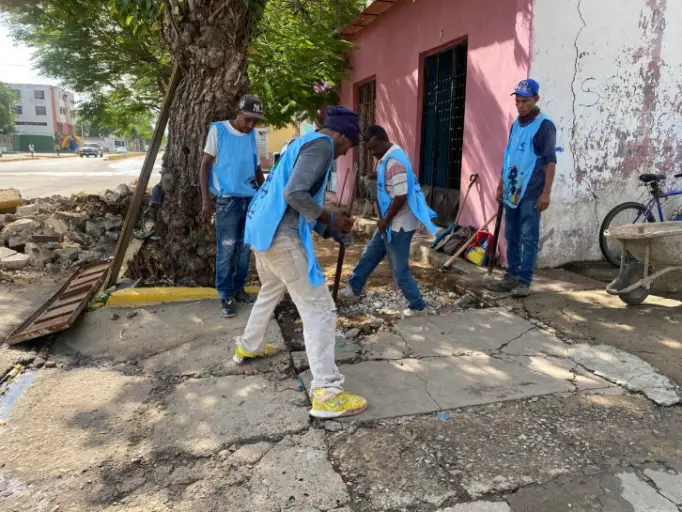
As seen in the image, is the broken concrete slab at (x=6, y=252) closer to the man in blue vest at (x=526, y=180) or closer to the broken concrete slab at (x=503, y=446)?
the broken concrete slab at (x=503, y=446)

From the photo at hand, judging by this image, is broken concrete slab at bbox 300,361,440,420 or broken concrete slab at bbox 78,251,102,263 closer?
broken concrete slab at bbox 300,361,440,420

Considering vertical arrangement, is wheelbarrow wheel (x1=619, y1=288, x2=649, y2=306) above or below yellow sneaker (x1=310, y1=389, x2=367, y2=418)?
above

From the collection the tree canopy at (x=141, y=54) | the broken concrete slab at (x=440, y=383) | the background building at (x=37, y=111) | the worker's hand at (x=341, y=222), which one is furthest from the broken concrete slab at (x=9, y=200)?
the background building at (x=37, y=111)

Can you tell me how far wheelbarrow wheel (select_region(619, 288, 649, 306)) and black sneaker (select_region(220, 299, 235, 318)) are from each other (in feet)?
11.0

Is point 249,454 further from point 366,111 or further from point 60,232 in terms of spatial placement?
point 366,111

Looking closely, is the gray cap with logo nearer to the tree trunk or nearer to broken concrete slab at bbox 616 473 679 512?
the tree trunk

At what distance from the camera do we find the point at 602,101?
5.54 metres

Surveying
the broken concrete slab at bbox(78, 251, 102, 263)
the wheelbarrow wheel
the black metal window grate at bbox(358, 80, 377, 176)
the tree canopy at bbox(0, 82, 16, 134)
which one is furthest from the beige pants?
the tree canopy at bbox(0, 82, 16, 134)

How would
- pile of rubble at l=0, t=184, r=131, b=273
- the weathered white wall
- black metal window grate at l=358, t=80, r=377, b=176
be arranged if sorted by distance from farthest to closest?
black metal window grate at l=358, t=80, r=377, b=176 < pile of rubble at l=0, t=184, r=131, b=273 < the weathered white wall

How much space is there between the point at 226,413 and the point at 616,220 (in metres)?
4.92

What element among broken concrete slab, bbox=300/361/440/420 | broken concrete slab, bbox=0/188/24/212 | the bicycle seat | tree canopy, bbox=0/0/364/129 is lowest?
broken concrete slab, bbox=300/361/440/420

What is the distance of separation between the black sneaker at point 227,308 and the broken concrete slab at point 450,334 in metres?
1.22

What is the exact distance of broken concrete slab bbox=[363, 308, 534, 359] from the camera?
3.78 m

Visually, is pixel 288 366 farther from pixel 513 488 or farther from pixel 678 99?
pixel 678 99
